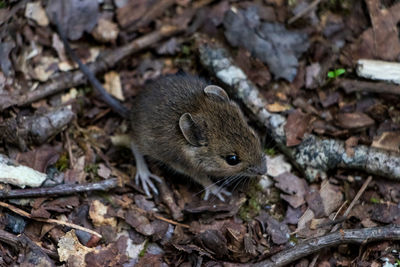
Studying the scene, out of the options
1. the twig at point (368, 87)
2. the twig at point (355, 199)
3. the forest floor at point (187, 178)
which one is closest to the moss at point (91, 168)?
the forest floor at point (187, 178)

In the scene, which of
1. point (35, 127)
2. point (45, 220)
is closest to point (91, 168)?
point (35, 127)

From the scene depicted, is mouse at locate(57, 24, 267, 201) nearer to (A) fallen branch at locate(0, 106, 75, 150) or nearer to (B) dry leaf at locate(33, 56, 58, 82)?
(A) fallen branch at locate(0, 106, 75, 150)

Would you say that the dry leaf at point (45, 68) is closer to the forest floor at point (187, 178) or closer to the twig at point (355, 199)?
the forest floor at point (187, 178)

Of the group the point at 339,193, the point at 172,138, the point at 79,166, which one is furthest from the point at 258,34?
the point at 79,166

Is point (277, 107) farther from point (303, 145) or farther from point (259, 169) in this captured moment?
point (259, 169)

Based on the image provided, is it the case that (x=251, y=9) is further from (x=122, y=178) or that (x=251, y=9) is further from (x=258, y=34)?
(x=122, y=178)
